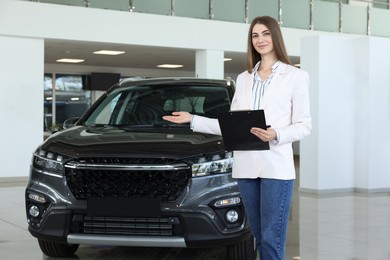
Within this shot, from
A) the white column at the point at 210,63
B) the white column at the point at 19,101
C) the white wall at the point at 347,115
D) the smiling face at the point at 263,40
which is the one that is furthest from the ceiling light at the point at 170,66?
the smiling face at the point at 263,40

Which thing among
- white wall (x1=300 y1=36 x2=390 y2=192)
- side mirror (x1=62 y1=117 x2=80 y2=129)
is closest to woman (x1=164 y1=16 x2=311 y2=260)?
side mirror (x1=62 y1=117 x2=80 y2=129)

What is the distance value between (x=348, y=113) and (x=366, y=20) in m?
7.18

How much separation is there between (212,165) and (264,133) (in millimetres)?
1506

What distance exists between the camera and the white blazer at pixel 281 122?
2828 millimetres

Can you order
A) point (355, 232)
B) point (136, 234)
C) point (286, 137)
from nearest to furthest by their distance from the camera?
point (286, 137) → point (136, 234) → point (355, 232)

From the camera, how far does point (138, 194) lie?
4.14 m

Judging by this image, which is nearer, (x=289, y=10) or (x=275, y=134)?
(x=275, y=134)

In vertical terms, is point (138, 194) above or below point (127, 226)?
above

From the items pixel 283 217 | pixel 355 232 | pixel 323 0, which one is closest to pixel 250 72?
pixel 283 217

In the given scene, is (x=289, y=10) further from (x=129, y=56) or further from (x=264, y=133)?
(x=264, y=133)

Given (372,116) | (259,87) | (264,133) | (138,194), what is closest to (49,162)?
(138,194)

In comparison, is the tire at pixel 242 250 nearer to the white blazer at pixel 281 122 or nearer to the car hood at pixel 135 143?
the car hood at pixel 135 143

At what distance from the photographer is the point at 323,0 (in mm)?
15766

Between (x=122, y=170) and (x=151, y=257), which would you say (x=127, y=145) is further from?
(x=151, y=257)
